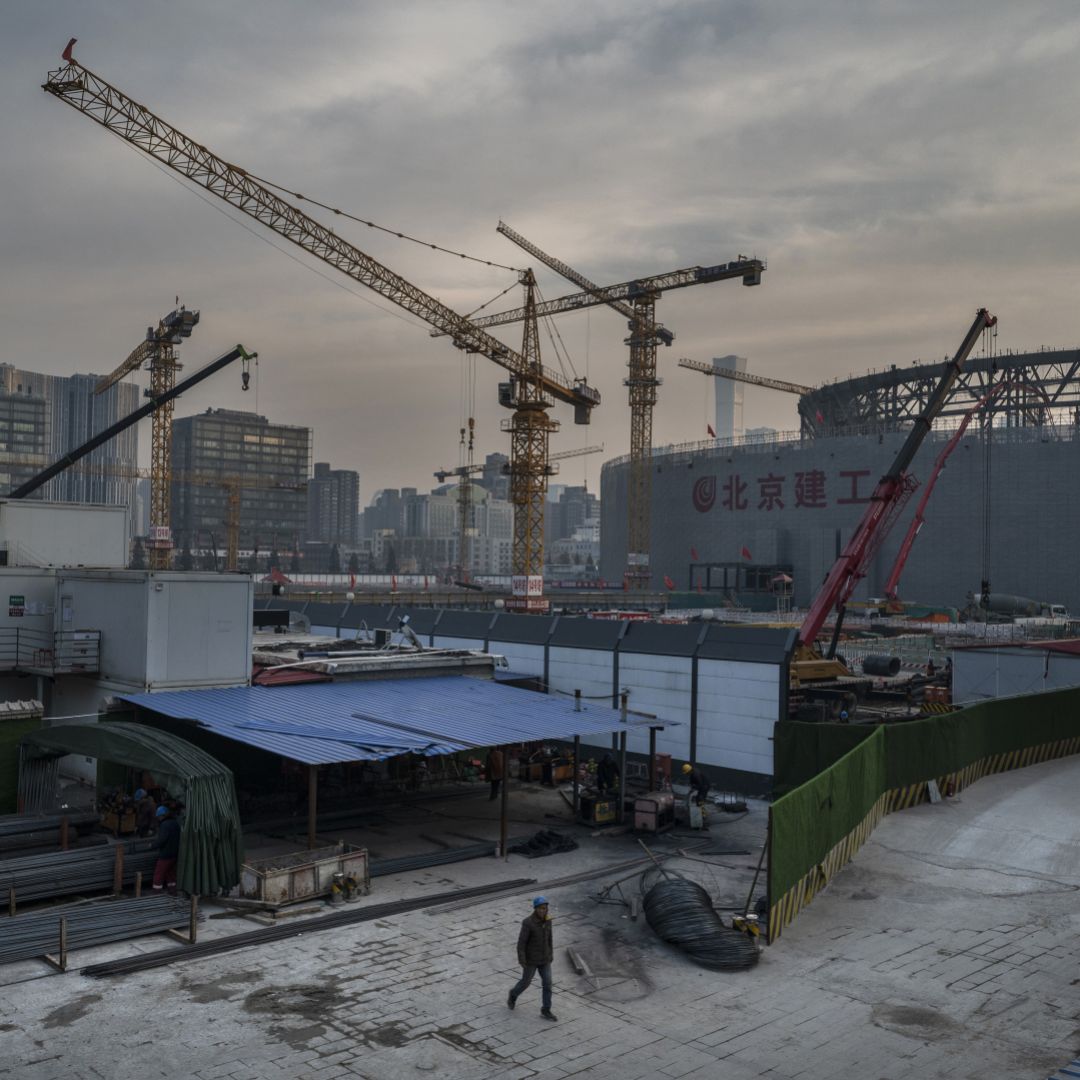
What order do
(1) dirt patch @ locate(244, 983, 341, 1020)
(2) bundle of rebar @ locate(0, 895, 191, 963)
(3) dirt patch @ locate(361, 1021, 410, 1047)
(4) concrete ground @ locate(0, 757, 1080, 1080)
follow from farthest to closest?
1. (2) bundle of rebar @ locate(0, 895, 191, 963)
2. (1) dirt patch @ locate(244, 983, 341, 1020)
3. (3) dirt patch @ locate(361, 1021, 410, 1047)
4. (4) concrete ground @ locate(0, 757, 1080, 1080)

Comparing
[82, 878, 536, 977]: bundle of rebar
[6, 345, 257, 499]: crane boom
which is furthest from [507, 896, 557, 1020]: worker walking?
[6, 345, 257, 499]: crane boom

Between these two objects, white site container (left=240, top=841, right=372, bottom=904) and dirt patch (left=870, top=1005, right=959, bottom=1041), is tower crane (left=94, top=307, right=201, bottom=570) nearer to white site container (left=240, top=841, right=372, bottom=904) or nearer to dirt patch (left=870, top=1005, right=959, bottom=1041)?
white site container (left=240, top=841, right=372, bottom=904)

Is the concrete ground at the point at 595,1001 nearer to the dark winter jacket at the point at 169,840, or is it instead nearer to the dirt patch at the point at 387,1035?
the dirt patch at the point at 387,1035

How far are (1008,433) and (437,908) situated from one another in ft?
297

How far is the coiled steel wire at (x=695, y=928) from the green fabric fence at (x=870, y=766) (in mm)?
1068

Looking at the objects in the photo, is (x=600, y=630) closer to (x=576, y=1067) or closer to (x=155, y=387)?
(x=576, y=1067)

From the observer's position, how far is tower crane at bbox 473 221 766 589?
4594 inches

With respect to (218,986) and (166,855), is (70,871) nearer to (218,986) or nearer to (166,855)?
(166,855)

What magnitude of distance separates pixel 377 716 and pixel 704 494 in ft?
312

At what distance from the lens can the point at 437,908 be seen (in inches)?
790

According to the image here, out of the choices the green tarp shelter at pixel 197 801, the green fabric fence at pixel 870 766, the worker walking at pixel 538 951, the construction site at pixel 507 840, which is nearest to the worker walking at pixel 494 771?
the construction site at pixel 507 840

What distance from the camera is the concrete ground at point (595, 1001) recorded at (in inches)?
532

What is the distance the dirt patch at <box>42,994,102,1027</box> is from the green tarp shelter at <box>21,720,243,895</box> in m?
3.74

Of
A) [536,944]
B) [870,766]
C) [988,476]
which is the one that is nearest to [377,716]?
[536,944]
